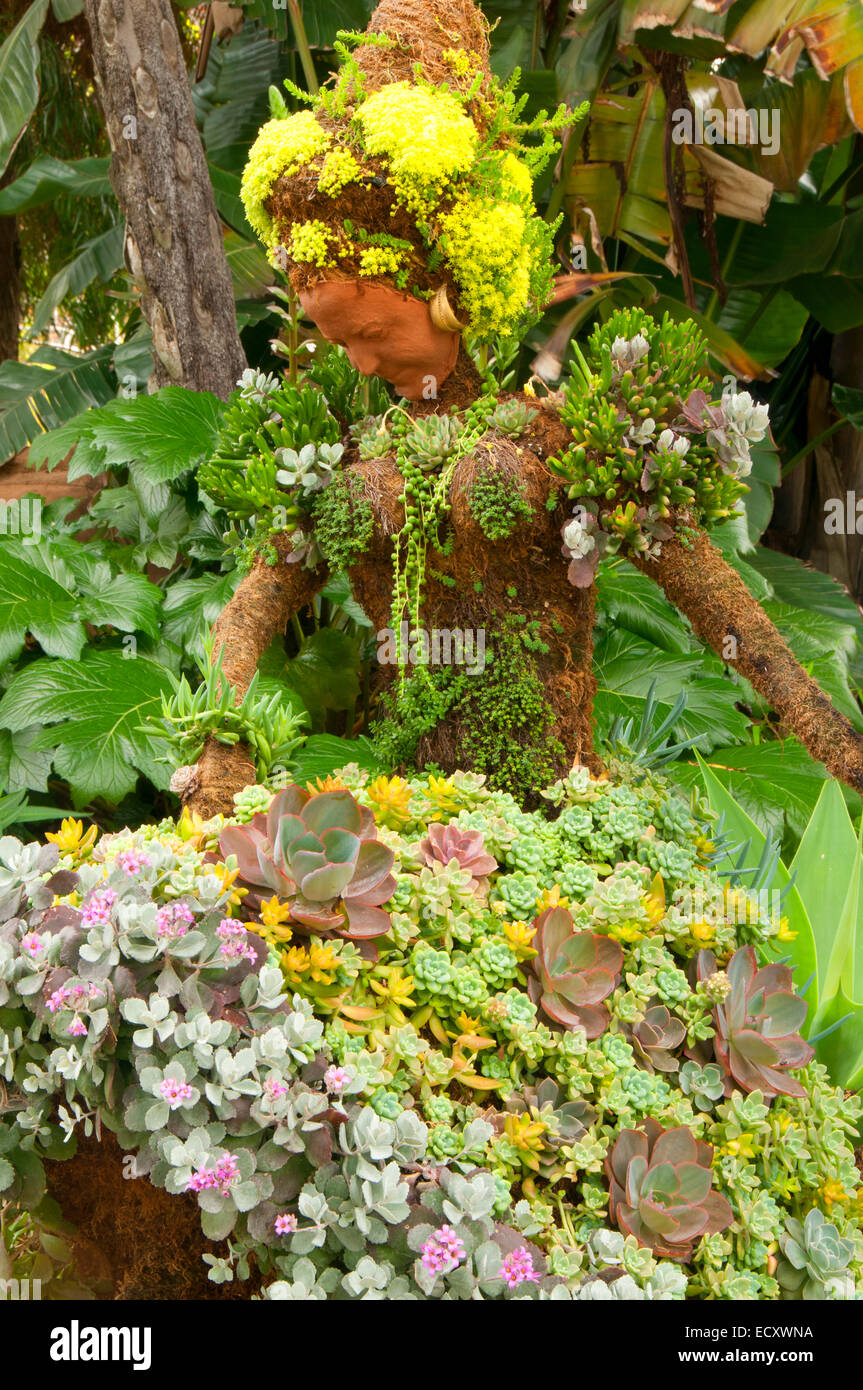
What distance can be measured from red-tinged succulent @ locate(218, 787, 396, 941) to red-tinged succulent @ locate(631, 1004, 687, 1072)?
0.27 metres

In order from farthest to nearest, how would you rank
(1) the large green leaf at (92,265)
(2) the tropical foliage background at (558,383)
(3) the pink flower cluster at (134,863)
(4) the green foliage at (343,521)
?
(1) the large green leaf at (92,265)
(2) the tropical foliage background at (558,383)
(4) the green foliage at (343,521)
(3) the pink flower cluster at (134,863)

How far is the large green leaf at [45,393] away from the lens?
3191mm

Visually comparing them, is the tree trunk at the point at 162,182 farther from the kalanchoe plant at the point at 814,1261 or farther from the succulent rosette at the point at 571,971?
the kalanchoe plant at the point at 814,1261

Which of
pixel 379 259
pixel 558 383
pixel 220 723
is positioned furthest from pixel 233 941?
pixel 558 383

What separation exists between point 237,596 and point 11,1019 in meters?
Answer: 0.64

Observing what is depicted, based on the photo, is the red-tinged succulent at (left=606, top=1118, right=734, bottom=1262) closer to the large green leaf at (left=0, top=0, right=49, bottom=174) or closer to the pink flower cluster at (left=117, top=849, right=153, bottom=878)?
the pink flower cluster at (left=117, top=849, right=153, bottom=878)

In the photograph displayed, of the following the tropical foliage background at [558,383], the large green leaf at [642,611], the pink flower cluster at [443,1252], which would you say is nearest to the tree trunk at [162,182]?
the tropical foliage background at [558,383]

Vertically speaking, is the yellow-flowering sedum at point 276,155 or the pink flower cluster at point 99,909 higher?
the yellow-flowering sedum at point 276,155

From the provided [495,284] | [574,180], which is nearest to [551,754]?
[495,284]

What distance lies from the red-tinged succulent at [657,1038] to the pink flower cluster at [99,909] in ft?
1.59

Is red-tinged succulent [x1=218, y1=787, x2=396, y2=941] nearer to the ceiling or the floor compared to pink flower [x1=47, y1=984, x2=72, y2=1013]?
nearer to the ceiling

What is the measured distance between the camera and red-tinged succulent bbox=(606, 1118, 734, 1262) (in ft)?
2.78

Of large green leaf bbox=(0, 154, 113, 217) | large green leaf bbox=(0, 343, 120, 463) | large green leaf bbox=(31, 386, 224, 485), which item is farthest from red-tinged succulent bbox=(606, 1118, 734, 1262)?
large green leaf bbox=(0, 154, 113, 217)

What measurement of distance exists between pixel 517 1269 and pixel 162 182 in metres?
2.24
